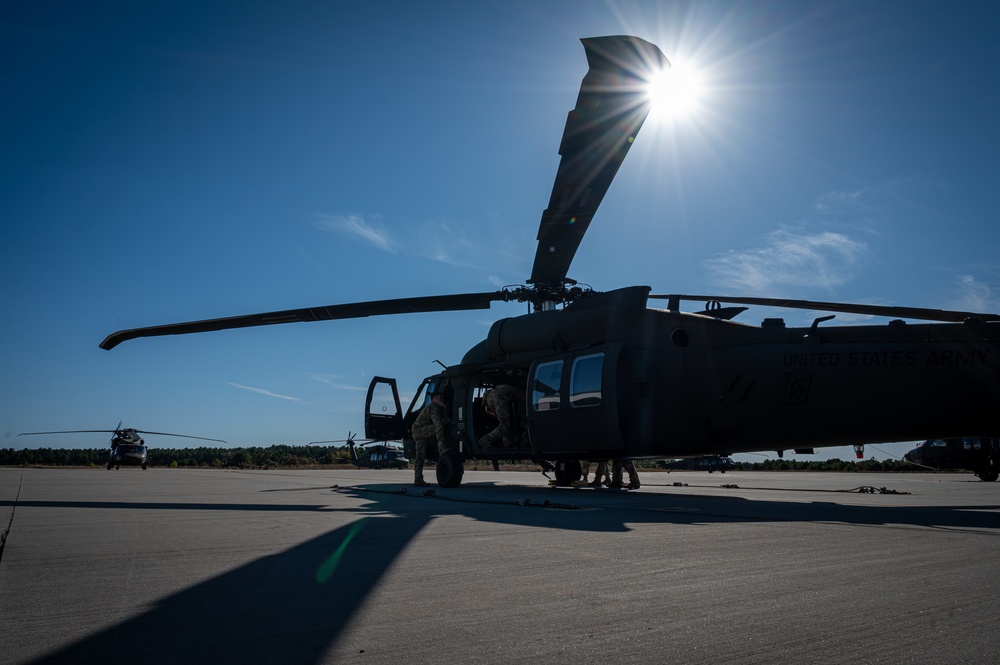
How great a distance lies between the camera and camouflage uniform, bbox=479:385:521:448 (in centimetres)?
1218

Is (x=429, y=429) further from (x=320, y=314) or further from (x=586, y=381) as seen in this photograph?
(x=586, y=381)

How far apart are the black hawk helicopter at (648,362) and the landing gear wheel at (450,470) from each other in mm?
20

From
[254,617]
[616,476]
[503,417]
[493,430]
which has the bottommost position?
[254,617]

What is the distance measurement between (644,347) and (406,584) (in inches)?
273

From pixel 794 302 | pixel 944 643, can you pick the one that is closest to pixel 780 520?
pixel 944 643

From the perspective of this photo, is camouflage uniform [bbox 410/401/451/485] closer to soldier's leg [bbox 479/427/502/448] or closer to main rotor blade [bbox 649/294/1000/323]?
soldier's leg [bbox 479/427/502/448]

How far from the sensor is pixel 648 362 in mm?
9547

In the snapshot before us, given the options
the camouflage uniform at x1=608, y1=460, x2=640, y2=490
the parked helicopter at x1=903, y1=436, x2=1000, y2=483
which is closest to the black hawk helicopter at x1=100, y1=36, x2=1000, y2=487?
the camouflage uniform at x1=608, y1=460, x2=640, y2=490

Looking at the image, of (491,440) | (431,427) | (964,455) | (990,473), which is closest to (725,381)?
(491,440)

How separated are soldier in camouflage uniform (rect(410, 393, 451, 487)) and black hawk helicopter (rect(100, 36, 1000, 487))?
0.90 ft

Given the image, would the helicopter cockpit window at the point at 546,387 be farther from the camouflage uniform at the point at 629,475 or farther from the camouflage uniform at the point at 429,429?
the camouflage uniform at the point at 429,429

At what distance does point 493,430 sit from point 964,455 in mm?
Answer: 11955

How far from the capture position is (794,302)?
9.91m

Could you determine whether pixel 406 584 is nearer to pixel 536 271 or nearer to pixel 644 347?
pixel 644 347
